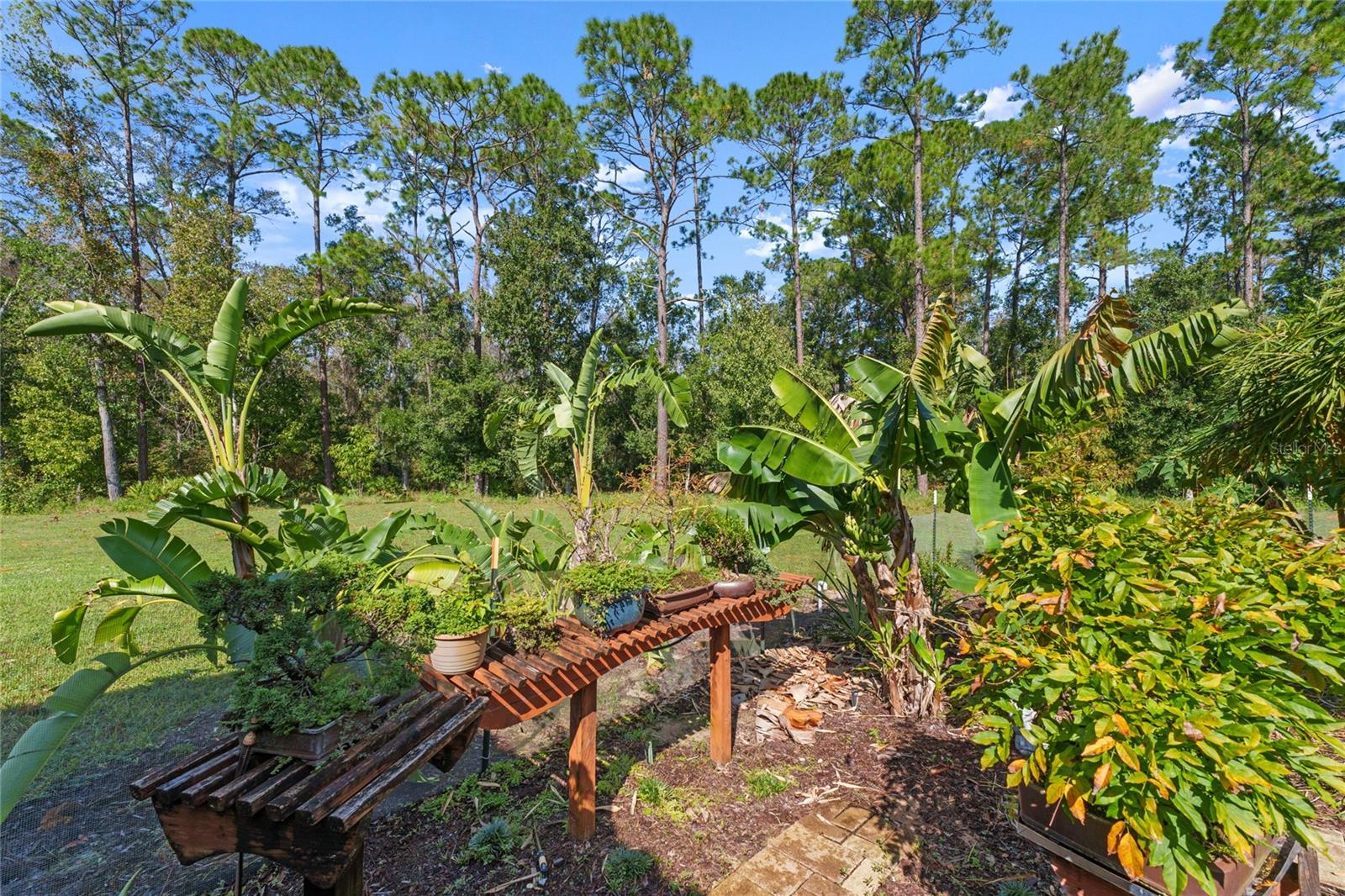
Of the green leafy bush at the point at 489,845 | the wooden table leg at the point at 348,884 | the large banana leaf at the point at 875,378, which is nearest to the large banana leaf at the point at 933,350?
the large banana leaf at the point at 875,378

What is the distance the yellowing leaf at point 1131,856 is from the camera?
4.55ft

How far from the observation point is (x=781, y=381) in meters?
4.39

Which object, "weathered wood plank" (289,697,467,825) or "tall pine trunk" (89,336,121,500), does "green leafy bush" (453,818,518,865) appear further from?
"tall pine trunk" (89,336,121,500)

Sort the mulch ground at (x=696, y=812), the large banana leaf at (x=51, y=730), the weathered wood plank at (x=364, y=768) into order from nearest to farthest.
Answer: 1. the weathered wood plank at (x=364, y=768)
2. the large banana leaf at (x=51, y=730)
3. the mulch ground at (x=696, y=812)

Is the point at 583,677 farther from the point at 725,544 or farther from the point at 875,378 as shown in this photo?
the point at 875,378

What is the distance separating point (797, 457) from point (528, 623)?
7.10ft

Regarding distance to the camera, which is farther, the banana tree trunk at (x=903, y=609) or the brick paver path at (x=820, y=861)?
the banana tree trunk at (x=903, y=609)

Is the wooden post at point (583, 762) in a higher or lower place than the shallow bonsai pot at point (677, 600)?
lower

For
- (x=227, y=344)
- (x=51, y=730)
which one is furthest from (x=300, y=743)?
(x=227, y=344)

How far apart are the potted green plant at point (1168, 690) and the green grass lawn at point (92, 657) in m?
5.00

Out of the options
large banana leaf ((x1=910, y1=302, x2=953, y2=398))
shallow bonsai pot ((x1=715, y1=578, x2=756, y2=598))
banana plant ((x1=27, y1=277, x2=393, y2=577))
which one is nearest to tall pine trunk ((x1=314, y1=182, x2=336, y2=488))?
banana plant ((x1=27, y1=277, x2=393, y2=577))

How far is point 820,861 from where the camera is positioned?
2902mm

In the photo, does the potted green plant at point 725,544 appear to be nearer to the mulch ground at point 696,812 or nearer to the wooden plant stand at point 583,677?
the wooden plant stand at point 583,677

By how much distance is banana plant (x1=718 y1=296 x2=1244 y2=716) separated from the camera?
11.3ft
